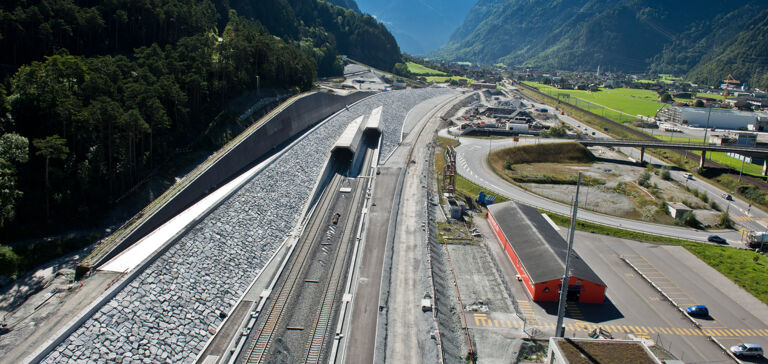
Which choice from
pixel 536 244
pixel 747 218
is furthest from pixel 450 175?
pixel 747 218

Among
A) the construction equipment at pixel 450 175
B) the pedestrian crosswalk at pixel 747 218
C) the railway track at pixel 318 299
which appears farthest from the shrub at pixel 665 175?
the railway track at pixel 318 299

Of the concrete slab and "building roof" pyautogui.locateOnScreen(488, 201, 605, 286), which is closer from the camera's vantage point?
the concrete slab

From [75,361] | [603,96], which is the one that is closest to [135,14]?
[75,361]

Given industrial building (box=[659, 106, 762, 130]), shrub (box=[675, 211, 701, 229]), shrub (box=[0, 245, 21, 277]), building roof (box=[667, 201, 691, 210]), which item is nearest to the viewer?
shrub (box=[0, 245, 21, 277])

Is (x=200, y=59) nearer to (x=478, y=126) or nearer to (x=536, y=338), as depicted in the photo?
(x=536, y=338)

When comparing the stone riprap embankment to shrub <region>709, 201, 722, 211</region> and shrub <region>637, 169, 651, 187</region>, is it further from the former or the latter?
shrub <region>709, 201, 722, 211</region>

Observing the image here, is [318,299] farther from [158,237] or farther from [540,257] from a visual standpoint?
[540,257]

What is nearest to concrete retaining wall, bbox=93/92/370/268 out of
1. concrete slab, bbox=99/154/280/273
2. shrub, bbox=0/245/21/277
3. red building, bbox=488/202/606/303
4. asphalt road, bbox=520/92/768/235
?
concrete slab, bbox=99/154/280/273

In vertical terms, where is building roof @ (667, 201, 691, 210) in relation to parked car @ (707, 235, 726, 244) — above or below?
above
